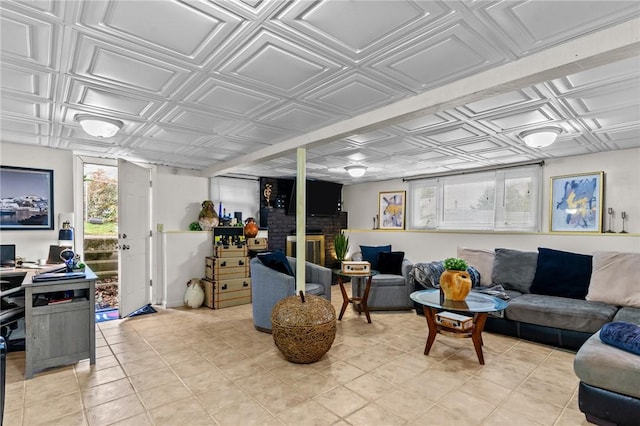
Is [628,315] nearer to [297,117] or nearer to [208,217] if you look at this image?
[297,117]

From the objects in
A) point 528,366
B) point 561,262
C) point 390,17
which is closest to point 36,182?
point 390,17

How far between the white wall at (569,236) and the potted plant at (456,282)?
2219 millimetres

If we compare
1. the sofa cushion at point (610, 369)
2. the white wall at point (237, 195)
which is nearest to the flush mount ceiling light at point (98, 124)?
the white wall at point (237, 195)

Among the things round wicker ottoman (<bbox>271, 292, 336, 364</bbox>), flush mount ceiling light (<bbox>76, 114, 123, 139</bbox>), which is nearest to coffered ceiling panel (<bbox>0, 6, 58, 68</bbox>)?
flush mount ceiling light (<bbox>76, 114, 123, 139</bbox>)

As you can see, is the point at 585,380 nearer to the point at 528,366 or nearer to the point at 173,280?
the point at 528,366

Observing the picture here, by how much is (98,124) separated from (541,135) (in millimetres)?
4280

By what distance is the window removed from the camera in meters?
5.02

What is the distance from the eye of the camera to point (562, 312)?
3.37 meters

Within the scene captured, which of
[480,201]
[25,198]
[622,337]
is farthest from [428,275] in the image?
[25,198]

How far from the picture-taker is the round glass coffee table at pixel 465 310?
10.0ft

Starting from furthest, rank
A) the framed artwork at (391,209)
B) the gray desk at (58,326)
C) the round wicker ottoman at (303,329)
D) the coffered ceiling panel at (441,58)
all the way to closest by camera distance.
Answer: the framed artwork at (391,209) < the round wicker ottoman at (303,329) < the gray desk at (58,326) < the coffered ceiling panel at (441,58)

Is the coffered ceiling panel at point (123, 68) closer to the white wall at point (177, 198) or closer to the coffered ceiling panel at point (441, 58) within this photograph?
the coffered ceiling panel at point (441, 58)

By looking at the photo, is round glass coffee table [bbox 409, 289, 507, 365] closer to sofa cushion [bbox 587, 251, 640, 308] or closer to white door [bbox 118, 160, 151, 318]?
sofa cushion [bbox 587, 251, 640, 308]

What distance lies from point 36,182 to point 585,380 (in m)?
5.84
